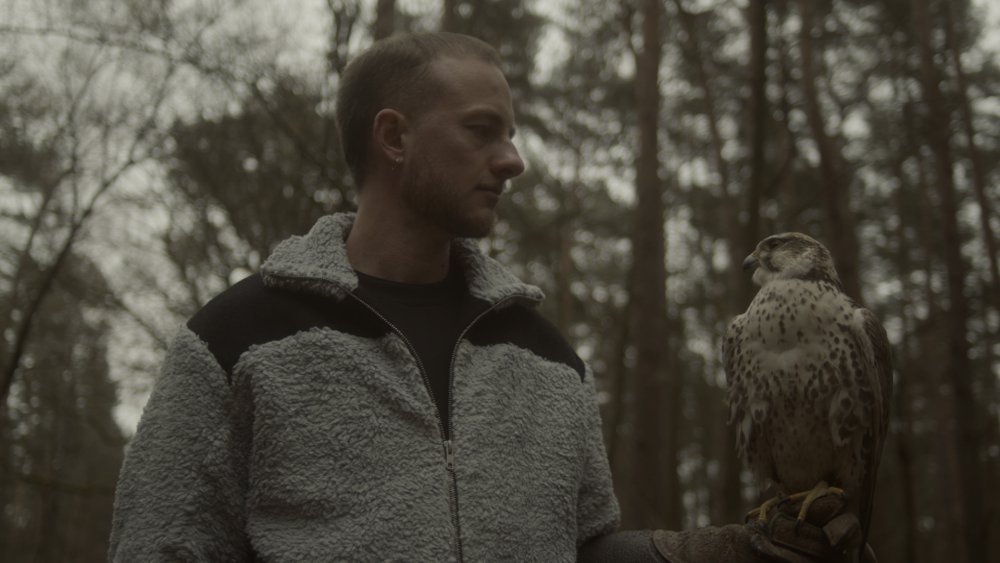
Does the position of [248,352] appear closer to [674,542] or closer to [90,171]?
[674,542]

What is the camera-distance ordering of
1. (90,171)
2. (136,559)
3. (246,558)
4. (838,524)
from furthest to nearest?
(90,171) → (838,524) → (246,558) → (136,559)

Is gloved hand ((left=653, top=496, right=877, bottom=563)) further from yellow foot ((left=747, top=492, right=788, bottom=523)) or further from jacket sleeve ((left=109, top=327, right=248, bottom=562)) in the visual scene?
jacket sleeve ((left=109, top=327, right=248, bottom=562))

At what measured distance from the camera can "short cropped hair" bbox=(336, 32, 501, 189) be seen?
218 centimetres

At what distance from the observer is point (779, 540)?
1.97 metres

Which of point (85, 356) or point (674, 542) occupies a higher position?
point (85, 356)

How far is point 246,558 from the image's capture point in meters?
1.74

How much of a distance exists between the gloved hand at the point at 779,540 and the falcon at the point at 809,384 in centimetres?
30

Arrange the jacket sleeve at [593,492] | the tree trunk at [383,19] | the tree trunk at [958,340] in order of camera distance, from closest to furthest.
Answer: the jacket sleeve at [593,492], the tree trunk at [383,19], the tree trunk at [958,340]

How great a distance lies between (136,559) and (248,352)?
1.49ft

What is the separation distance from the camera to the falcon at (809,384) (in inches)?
96.0

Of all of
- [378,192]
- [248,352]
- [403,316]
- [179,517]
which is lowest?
[179,517]

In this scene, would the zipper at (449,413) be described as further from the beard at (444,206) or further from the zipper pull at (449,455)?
the beard at (444,206)

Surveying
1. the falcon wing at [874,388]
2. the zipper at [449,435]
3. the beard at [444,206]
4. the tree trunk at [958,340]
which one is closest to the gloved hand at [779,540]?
the falcon wing at [874,388]

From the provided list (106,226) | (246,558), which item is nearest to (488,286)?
(246,558)
